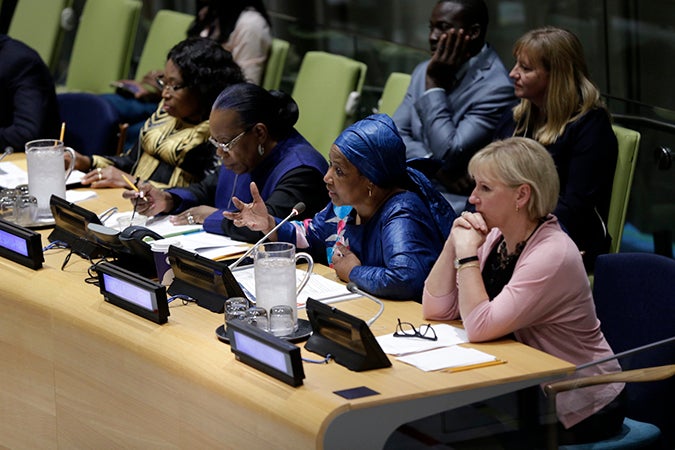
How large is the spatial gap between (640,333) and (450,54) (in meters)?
1.67

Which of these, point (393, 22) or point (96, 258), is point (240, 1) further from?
point (96, 258)

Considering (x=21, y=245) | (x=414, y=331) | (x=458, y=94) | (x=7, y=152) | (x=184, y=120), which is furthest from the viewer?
(x=7, y=152)

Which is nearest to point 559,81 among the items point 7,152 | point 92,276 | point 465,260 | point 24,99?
point 465,260

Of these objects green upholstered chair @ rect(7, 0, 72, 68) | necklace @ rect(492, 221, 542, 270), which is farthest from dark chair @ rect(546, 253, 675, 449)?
green upholstered chair @ rect(7, 0, 72, 68)

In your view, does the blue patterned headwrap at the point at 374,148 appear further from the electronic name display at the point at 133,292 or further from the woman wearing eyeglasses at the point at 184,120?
the woman wearing eyeglasses at the point at 184,120

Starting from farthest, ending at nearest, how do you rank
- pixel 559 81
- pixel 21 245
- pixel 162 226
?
1. pixel 162 226
2. pixel 559 81
3. pixel 21 245

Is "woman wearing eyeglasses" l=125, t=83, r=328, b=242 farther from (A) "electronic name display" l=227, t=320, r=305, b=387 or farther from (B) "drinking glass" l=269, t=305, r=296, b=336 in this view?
(A) "electronic name display" l=227, t=320, r=305, b=387

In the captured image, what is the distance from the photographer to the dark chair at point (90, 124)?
16.3 feet

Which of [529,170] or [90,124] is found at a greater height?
[529,170]

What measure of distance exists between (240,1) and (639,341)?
10.8 feet

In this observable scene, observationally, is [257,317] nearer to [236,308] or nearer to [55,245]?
[236,308]

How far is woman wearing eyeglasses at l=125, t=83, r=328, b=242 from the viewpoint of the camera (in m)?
3.63

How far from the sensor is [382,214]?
3090 mm

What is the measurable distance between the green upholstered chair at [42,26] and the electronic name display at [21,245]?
130 inches
